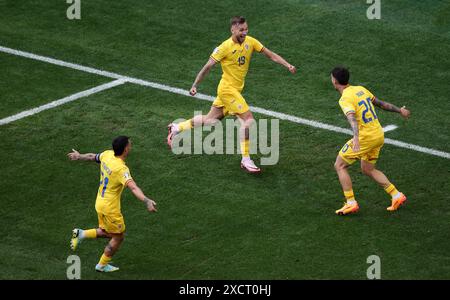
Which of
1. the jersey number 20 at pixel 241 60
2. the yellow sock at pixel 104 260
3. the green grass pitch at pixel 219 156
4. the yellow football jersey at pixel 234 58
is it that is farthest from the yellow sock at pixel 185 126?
the yellow sock at pixel 104 260

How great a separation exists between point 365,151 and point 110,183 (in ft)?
12.4

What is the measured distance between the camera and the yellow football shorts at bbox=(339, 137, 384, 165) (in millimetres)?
12859

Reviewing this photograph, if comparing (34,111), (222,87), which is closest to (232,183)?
(222,87)

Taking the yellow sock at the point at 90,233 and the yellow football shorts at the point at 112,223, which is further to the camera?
the yellow sock at the point at 90,233

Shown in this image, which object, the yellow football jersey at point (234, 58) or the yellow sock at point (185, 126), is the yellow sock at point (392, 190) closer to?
the yellow football jersey at point (234, 58)

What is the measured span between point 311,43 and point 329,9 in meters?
1.55

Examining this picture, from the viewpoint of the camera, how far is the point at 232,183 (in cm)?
1391

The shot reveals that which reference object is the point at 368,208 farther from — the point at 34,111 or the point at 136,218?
the point at 34,111

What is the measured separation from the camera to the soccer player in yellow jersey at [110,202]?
11.4 metres

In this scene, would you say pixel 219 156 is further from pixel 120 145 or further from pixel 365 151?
pixel 120 145

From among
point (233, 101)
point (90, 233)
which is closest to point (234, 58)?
point (233, 101)

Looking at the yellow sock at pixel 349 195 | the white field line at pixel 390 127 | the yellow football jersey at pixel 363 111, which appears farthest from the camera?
the white field line at pixel 390 127

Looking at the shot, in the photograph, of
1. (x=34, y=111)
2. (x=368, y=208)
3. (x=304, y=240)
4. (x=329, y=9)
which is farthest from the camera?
(x=329, y=9)

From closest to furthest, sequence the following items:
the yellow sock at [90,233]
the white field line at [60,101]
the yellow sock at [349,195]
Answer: the yellow sock at [90,233], the yellow sock at [349,195], the white field line at [60,101]
